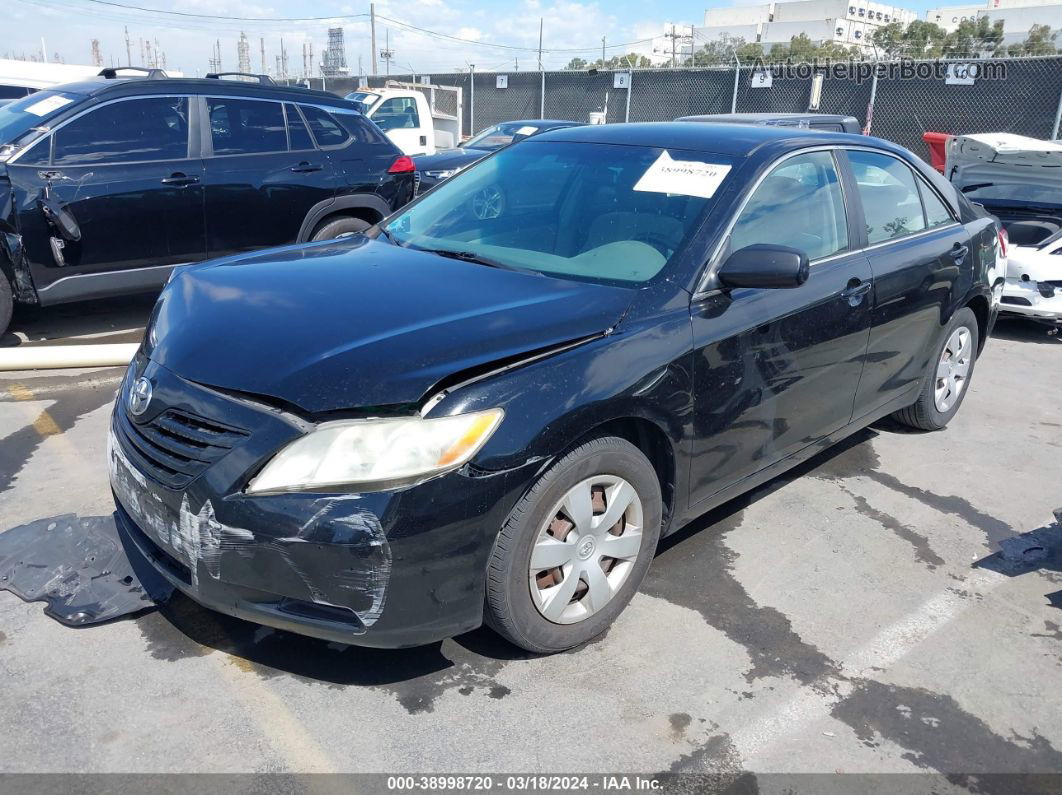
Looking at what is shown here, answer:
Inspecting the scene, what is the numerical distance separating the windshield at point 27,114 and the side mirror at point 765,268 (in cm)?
509

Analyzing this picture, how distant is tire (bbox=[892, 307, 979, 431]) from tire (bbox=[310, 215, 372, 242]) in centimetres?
454

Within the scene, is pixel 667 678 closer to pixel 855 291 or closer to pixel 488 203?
pixel 855 291

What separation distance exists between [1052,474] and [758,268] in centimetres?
274

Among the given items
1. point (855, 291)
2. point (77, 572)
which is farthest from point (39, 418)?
point (855, 291)

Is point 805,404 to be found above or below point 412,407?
below

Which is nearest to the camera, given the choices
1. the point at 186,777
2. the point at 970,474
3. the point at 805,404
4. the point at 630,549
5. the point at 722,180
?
the point at 186,777

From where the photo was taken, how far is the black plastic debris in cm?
301

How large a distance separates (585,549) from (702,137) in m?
1.90

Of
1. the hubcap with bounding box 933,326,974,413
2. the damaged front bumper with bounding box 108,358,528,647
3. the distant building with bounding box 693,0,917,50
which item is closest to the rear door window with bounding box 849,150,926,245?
the hubcap with bounding box 933,326,974,413

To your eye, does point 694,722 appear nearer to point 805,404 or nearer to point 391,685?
point 391,685

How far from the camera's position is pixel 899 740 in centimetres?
261

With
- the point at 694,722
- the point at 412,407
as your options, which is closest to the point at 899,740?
the point at 694,722

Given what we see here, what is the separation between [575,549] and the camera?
278cm

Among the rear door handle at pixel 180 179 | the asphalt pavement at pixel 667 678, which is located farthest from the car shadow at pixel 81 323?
the asphalt pavement at pixel 667 678
